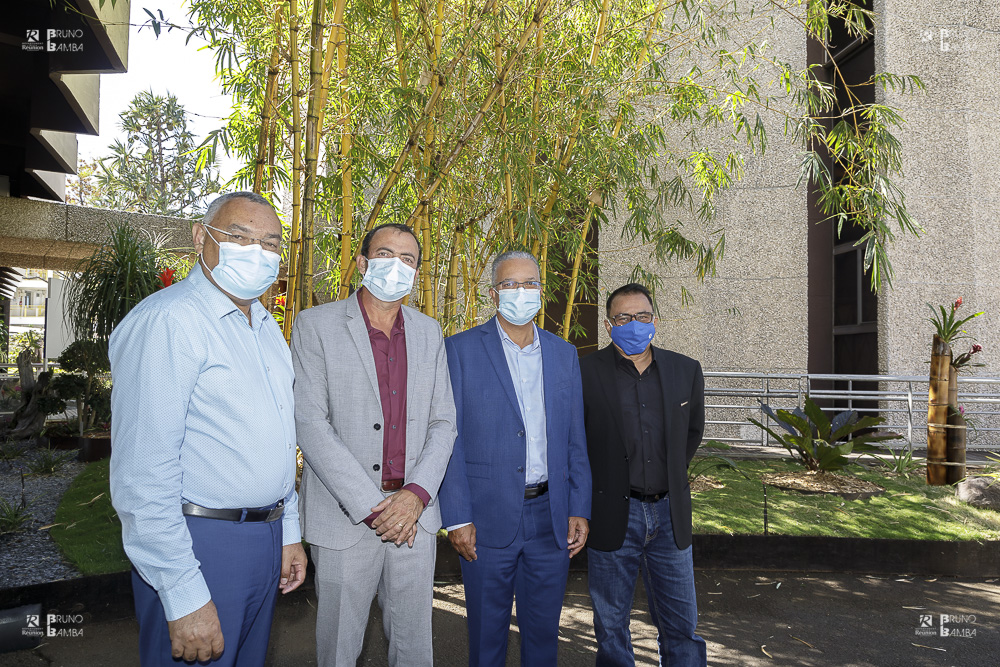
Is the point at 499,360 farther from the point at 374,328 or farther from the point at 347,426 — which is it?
the point at 347,426

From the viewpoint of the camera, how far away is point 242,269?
5.16 feet

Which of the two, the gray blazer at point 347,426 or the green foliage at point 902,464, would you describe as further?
the green foliage at point 902,464

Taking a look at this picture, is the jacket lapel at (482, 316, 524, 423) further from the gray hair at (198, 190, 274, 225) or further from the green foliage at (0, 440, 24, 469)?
the green foliage at (0, 440, 24, 469)

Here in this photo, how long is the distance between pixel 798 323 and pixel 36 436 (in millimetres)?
8479

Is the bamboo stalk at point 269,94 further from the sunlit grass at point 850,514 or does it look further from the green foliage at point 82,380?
the green foliage at point 82,380

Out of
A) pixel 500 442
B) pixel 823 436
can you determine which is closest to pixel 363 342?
pixel 500 442

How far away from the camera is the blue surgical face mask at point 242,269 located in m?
1.56

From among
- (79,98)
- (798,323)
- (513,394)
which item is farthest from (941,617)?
(79,98)

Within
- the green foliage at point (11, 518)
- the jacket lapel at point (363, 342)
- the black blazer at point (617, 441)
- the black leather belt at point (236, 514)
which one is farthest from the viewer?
the green foliage at point (11, 518)

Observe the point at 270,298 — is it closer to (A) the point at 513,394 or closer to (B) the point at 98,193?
(A) the point at 513,394

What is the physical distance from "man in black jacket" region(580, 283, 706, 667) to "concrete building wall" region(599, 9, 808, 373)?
549 centimetres

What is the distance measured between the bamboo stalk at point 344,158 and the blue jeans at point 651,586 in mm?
1822

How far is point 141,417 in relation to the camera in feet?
4.23

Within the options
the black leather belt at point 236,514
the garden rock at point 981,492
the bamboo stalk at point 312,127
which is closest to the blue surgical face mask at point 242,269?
the black leather belt at point 236,514
